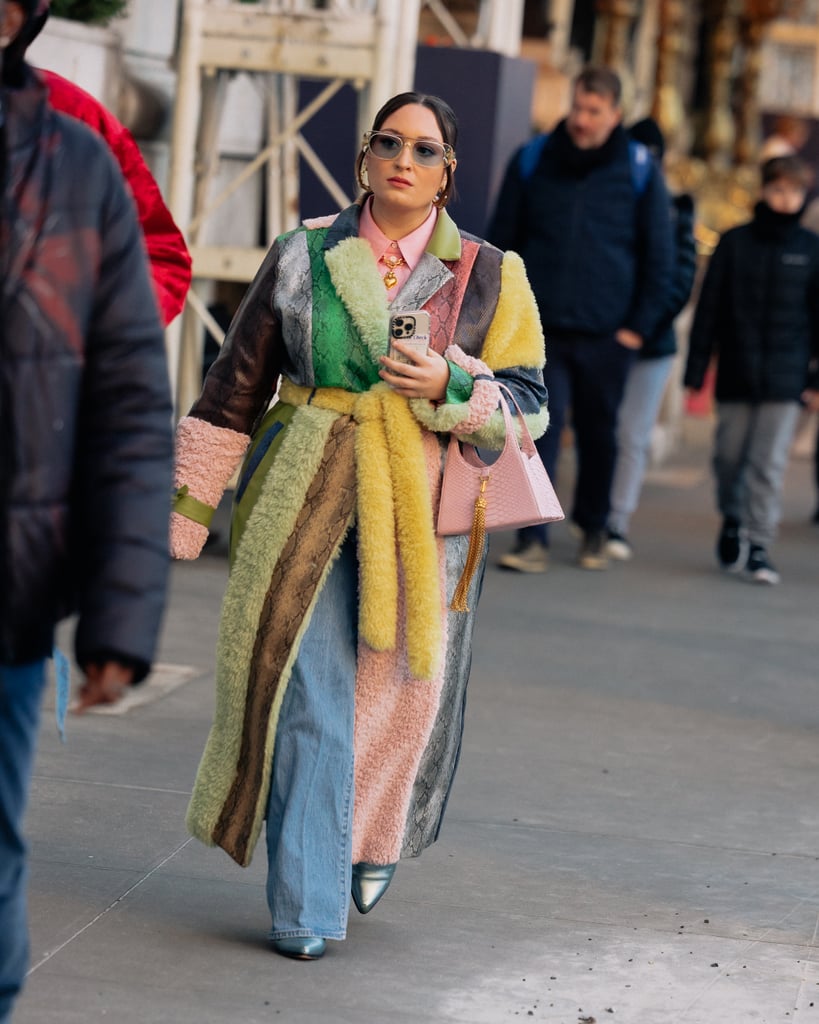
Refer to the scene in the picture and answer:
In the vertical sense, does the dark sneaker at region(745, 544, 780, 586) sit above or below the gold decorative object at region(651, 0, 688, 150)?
below

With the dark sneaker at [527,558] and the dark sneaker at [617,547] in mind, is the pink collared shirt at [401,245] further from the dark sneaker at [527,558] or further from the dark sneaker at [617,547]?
the dark sneaker at [617,547]

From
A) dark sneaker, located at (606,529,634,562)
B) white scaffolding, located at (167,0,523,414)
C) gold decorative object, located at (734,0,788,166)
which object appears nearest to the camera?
white scaffolding, located at (167,0,523,414)

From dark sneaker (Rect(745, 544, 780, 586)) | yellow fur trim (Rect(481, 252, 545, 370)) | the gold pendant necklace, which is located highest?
the gold pendant necklace

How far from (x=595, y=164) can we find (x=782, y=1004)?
18.8 feet

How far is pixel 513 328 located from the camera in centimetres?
443

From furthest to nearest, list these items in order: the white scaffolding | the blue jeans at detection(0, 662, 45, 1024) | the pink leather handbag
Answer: the white scaffolding, the pink leather handbag, the blue jeans at detection(0, 662, 45, 1024)

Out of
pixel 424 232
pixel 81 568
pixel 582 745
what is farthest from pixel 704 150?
pixel 81 568

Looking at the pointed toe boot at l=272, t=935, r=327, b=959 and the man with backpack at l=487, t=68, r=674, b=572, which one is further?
the man with backpack at l=487, t=68, r=674, b=572

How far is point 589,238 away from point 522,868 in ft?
15.6

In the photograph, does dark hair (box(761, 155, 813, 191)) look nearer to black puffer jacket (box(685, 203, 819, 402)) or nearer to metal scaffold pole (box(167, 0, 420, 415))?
black puffer jacket (box(685, 203, 819, 402))

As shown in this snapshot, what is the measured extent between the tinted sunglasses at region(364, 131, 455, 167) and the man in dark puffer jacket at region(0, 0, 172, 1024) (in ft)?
4.33

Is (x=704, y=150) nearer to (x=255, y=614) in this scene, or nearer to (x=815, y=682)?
(x=815, y=682)

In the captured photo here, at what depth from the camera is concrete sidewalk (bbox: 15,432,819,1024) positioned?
4125 millimetres

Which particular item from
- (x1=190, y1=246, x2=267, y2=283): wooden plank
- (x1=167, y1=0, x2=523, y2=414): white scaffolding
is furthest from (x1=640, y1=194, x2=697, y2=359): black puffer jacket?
(x1=190, y1=246, x2=267, y2=283): wooden plank
